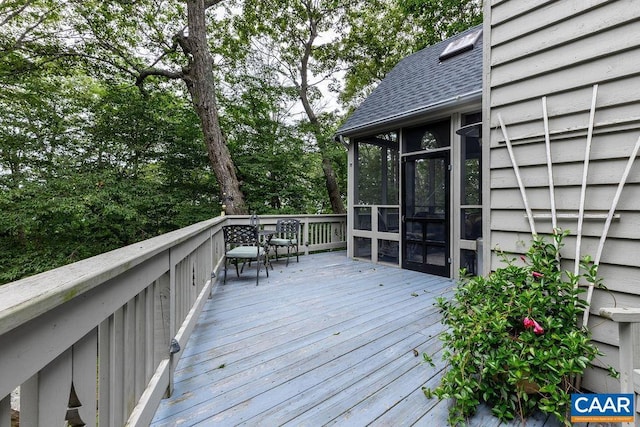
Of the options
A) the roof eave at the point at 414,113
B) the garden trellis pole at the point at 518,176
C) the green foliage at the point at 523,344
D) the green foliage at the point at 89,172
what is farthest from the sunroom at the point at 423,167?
the green foliage at the point at 89,172

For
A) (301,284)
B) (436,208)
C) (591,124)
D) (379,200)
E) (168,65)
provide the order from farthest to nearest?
(168,65)
(379,200)
(436,208)
(301,284)
(591,124)

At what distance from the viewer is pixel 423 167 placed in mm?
4902

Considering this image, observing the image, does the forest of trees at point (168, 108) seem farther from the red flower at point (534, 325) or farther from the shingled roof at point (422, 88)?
the red flower at point (534, 325)

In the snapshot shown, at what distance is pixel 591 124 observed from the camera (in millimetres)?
1693

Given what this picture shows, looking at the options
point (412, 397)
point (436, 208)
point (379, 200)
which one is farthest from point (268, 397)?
point (379, 200)

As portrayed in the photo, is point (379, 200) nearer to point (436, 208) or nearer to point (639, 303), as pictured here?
point (436, 208)

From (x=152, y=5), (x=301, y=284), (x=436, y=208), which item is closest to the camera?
(x=301, y=284)

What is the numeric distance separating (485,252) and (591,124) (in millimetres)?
1032

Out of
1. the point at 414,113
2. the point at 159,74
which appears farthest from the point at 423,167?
the point at 159,74

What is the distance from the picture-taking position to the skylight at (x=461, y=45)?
5.45 metres

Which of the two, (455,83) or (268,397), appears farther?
(455,83)

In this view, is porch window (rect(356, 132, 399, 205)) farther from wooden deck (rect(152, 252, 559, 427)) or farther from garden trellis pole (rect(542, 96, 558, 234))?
garden trellis pole (rect(542, 96, 558, 234))
